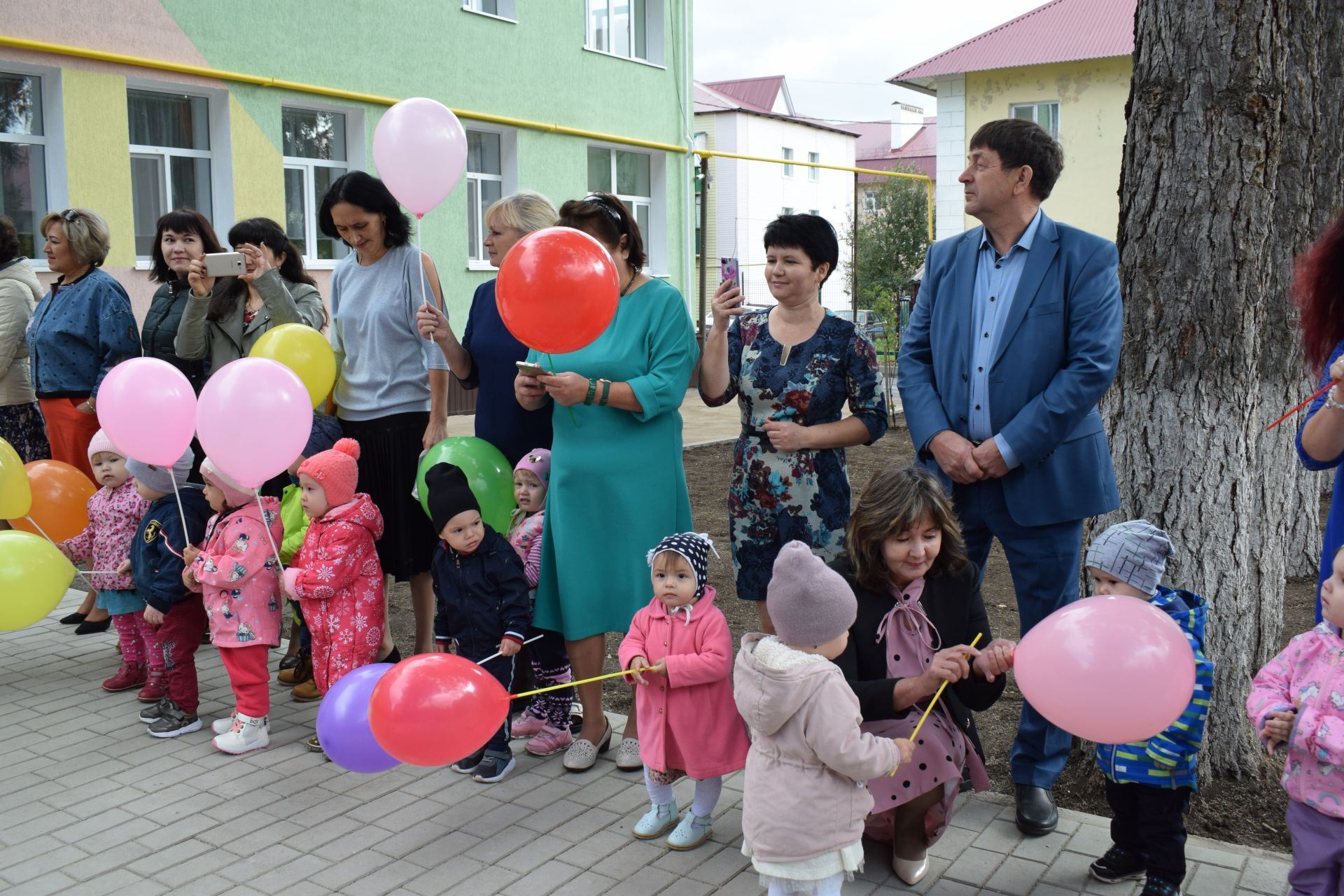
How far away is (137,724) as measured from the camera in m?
4.75

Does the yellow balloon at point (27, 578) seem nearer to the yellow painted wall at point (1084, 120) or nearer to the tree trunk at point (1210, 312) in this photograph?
the tree trunk at point (1210, 312)

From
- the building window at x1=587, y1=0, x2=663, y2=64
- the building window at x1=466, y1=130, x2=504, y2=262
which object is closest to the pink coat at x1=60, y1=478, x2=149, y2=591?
the building window at x1=466, y1=130, x2=504, y2=262

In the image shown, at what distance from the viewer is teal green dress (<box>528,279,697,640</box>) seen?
13.3 ft

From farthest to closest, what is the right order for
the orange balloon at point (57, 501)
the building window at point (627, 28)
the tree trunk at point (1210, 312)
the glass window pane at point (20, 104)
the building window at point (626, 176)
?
the building window at point (626, 176) → the building window at point (627, 28) → the glass window pane at point (20, 104) → the orange balloon at point (57, 501) → the tree trunk at point (1210, 312)

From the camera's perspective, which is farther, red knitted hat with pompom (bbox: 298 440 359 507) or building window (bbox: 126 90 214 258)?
building window (bbox: 126 90 214 258)

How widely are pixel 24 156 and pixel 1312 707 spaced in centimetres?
1174

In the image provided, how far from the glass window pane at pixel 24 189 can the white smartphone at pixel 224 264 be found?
7308 millimetres

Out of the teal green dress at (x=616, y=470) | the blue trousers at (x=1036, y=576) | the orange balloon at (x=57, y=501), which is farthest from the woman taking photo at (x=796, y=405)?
the orange balloon at (x=57, y=501)

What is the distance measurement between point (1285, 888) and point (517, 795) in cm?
240

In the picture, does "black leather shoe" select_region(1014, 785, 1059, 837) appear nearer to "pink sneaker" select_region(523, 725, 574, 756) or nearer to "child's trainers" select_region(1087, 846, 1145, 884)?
"child's trainers" select_region(1087, 846, 1145, 884)

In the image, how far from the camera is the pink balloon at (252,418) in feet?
13.0

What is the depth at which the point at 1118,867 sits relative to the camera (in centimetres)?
320

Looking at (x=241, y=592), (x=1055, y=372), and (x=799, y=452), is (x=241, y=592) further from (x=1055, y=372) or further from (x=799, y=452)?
(x=1055, y=372)

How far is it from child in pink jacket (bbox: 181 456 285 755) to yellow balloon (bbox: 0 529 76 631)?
2.56ft
